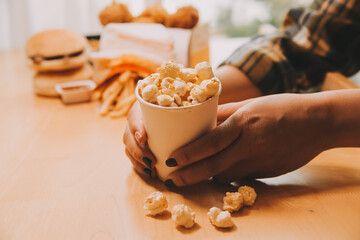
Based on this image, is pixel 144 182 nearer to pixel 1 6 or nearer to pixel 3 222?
pixel 3 222

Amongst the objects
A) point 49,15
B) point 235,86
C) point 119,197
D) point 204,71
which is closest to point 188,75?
point 204,71

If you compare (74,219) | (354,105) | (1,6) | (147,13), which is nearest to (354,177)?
(354,105)

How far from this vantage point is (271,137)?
634 millimetres

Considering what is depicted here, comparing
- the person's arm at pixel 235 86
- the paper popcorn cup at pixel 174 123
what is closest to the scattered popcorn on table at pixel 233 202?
the paper popcorn cup at pixel 174 123

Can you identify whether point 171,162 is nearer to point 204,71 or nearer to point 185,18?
point 204,71

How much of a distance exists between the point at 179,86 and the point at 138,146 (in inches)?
6.4

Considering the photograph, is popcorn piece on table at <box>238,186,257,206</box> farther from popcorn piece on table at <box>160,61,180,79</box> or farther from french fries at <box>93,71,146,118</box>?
french fries at <box>93,71,146,118</box>

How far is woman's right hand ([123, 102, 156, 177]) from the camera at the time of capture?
0.66m

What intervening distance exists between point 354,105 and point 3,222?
2.18ft

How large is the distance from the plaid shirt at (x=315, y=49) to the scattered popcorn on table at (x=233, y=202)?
0.50m

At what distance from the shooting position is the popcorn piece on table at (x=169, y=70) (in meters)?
0.60

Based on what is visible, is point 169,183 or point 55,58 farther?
point 55,58

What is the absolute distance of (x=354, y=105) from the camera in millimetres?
662

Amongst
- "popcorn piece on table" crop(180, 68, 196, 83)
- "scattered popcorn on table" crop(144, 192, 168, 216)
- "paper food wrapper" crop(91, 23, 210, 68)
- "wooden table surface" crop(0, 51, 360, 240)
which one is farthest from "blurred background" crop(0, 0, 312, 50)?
"scattered popcorn on table" crop(144, 192, 168, 216)
